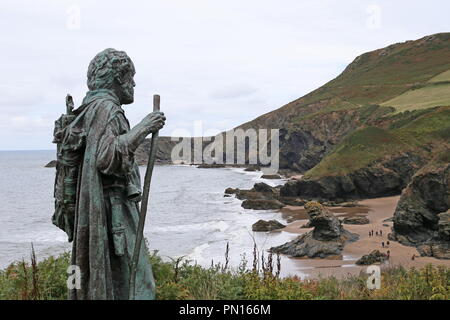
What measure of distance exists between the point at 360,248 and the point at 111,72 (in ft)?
76.8

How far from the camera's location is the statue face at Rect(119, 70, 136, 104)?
5.16m

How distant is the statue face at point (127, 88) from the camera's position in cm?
516

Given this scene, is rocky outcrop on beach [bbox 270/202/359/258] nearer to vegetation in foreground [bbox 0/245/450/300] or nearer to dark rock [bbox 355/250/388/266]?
dark rock [bbox 355/250/388/266]

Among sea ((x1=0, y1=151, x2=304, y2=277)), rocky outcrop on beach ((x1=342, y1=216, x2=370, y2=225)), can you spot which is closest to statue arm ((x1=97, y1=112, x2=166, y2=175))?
sea ((x1=0, y1=151, x2=304, y2=277))

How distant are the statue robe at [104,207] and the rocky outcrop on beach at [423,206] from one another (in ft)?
76.3

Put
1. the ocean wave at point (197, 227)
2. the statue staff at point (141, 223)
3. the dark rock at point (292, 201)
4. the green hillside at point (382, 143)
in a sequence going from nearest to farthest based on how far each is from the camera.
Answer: the statue staff at point (141, 223) < the ocean wave at point (197, 227) < the dark rock at point (292, 201) < the green hillside at point (382, 143)

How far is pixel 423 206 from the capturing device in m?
27.6

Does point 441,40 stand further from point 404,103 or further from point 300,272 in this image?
point 300,272

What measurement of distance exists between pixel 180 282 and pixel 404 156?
48339 millimetres

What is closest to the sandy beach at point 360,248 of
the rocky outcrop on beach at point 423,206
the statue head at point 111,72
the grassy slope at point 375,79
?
the rocky outcrop on beach at point 423,206

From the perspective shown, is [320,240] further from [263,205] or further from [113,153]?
[113,153]

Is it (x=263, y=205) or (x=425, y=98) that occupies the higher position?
(x=425, y=98)

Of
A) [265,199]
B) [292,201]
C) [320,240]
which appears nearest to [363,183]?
[292,201]

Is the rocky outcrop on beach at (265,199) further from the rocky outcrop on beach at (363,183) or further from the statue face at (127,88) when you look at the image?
the statue face at (127,88)
